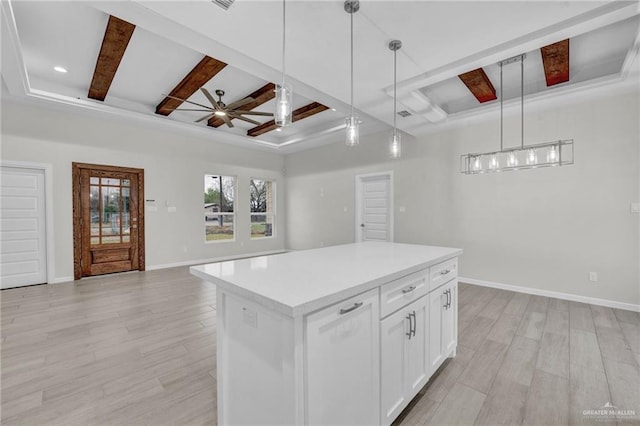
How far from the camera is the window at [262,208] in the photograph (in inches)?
290

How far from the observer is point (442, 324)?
204 cm

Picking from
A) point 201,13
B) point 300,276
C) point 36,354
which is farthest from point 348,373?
point 36,354

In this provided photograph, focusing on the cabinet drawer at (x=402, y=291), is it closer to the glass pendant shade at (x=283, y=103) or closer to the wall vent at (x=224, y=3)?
the glass pendant shade at (x=283, y=103)

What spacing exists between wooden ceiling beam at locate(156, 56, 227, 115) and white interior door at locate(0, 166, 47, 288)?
238 cm

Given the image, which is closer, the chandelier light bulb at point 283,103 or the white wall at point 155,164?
the chandelier light bulb at point 283,103

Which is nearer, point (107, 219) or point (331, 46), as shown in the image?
point (331, 46)

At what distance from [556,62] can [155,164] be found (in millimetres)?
6551

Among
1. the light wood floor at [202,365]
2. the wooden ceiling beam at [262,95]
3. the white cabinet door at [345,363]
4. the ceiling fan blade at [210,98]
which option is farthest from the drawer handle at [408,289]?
the ceiling fan blade at [210,98]

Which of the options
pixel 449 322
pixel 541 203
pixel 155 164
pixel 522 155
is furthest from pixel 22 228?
pixel 541 203

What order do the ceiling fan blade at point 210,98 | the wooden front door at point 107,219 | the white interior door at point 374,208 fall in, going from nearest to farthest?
the ceiling fan blade at point 210,98
the wooden front door at point 107,219
the white interior door at point 374,208

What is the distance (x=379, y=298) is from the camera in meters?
1.39

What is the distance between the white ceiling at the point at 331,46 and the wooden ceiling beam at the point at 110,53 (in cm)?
11

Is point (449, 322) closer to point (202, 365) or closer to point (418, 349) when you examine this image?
point (418, 349)

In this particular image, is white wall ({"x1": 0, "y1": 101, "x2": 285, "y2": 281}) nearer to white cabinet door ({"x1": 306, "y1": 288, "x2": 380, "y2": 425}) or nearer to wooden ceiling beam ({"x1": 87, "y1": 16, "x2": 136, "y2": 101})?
wooden ceiling beam ({"x1": 87, "y1": 16, "x2": 136, "y2": 101})
